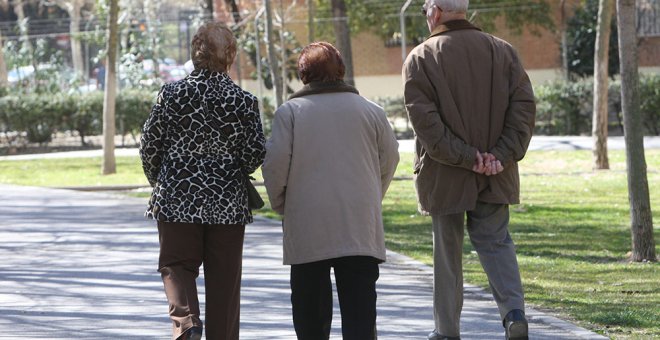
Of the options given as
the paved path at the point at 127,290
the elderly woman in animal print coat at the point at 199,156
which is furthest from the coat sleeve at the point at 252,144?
the paved path at the point at 127,290

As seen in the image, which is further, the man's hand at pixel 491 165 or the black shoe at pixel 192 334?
the man's hand at pixel 491 165

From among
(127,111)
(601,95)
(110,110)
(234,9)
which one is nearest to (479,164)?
(601,95)

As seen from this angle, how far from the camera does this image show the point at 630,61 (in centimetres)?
1003

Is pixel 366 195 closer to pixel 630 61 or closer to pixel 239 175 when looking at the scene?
pixel 239 175

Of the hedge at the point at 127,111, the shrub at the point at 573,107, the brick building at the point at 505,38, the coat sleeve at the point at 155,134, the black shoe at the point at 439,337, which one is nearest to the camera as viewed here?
the coat sleeve at the point at 155,134

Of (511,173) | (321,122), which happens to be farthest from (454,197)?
(321,122)

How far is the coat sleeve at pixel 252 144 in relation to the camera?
20.0ft

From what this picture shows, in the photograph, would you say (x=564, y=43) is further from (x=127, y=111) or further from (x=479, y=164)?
(x=479, y=164)

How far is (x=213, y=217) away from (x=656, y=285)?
4.15 meters

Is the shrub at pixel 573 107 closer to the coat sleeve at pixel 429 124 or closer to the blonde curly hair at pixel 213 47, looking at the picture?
the coat sleeve at pixel 429 124

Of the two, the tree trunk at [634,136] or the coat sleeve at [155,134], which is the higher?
the coat sleeve at [155,134]

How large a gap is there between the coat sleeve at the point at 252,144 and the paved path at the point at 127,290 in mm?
1620

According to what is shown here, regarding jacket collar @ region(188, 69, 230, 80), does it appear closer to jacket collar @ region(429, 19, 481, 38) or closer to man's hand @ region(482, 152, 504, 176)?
jacket collar @ region(429, 19, 481, 38)

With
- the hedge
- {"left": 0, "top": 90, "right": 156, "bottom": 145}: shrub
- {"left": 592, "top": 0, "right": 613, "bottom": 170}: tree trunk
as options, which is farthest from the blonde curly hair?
{"left": 0, "top": 90, "right": 156, "bottom": 145}: shrub
